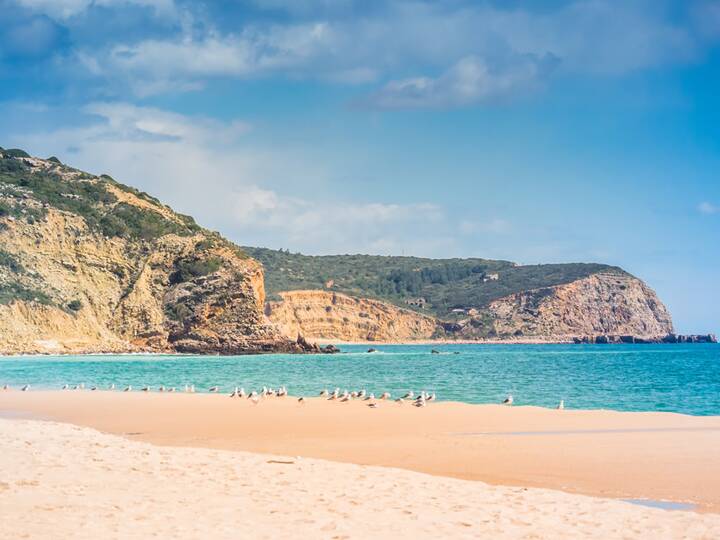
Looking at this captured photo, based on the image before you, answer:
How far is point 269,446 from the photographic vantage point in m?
15.5

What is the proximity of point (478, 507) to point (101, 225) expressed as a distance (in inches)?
3061

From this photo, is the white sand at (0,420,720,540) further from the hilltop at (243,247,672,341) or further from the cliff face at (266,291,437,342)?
the cliff face at (266,291,437,342)

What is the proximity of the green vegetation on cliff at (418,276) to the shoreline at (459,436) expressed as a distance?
111537mm

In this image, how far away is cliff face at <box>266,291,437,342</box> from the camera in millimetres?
133750

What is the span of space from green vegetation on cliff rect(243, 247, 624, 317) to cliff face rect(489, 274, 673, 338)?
134 inches

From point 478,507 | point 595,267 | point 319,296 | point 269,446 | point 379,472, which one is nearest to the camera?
point 478,507

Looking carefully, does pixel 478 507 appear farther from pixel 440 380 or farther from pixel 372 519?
pixel 440 380

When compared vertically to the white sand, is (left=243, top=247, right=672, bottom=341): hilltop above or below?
above

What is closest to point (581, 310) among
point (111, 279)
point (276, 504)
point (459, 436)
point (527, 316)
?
point (527, 316)

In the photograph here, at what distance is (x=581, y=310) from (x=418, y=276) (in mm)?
43985

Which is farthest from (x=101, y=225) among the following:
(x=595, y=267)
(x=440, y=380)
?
(x=595, y=267)

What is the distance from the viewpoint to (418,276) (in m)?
182

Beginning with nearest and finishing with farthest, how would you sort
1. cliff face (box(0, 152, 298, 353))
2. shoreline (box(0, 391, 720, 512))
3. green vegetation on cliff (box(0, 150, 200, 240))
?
shoreline (box(0, 391, 720, 512))
cliff face (box(0, 152, 298, 353))
green vegetation on cliff (box(0, 150, 200, 240))

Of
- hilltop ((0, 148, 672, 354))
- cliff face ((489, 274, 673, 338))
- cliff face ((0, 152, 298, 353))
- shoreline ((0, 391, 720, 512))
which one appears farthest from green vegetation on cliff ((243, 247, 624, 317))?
shoreline ((0, 391, 720, 512))
